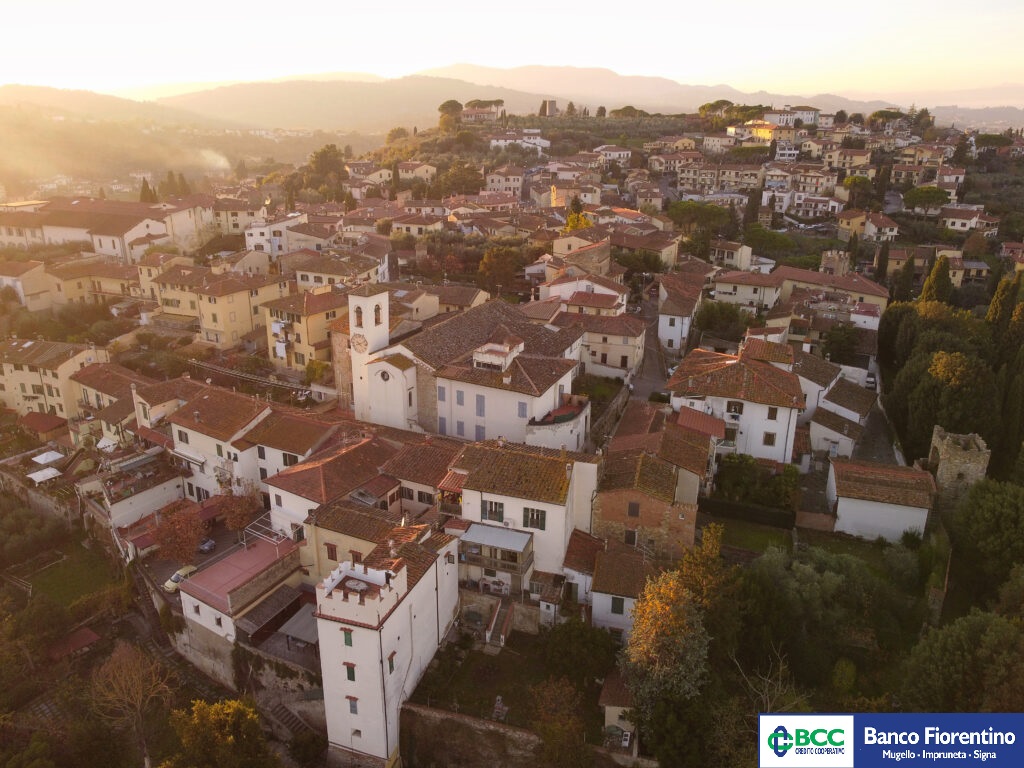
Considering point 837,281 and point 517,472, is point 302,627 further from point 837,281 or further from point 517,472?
point 837,281

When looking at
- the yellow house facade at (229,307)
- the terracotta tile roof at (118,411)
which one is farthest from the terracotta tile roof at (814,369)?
the terracotta tile roof at (118,411)

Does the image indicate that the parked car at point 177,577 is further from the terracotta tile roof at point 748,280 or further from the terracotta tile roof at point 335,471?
the terracotta tile roof at point 748,280

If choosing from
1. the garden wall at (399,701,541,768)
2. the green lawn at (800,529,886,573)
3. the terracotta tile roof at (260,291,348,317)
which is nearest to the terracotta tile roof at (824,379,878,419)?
the green lawn at (800,529,886,573)

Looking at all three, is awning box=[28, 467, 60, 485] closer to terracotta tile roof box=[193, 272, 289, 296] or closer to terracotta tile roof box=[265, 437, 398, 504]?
terracotta tile roof box=[193, 272, 289, 296]

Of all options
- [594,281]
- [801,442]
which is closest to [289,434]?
[594,281]

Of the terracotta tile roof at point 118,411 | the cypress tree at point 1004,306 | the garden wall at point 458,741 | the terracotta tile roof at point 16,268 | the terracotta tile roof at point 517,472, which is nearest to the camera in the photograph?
the garden wall at point 458,741

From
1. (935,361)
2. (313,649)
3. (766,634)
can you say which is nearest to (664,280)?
(935,361)

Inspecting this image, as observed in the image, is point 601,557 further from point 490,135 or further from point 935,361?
point 490,135
